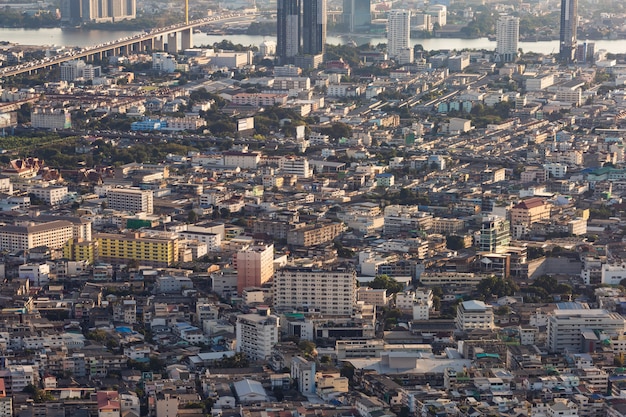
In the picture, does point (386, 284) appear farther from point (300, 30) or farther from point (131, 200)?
point (300, 30)

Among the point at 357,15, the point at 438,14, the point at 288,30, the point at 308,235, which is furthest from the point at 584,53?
the point at 308,235

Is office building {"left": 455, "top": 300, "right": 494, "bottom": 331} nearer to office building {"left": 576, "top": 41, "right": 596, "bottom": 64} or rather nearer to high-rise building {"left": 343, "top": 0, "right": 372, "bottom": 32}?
office building {"left": 576, "top": 41, "right": 596, "bottom": 64}

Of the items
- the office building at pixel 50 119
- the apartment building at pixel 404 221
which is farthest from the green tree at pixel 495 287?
the office building at pixel 50 119

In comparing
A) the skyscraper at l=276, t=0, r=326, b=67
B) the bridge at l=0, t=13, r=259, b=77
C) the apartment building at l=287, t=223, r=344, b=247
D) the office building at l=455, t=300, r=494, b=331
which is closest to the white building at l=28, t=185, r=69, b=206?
the apartment building at l=287, t=223, r=344, b=247

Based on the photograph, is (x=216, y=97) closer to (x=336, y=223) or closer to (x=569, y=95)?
(x=569, y=95)

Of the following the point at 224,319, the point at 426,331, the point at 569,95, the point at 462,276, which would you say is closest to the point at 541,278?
the point at 462,276

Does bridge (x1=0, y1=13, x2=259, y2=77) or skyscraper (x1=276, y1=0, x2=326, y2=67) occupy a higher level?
skyscraper (x1=276, y1=0, x2=326, y2=67)

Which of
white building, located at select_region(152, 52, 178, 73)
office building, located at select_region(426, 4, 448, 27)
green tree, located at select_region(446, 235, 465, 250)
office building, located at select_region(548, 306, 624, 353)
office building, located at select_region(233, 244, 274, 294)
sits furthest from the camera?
office building, located at select_region(426, 4, 448, 27)

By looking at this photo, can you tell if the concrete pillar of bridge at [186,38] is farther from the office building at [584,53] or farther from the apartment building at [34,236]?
the apartment building at [34,236]
